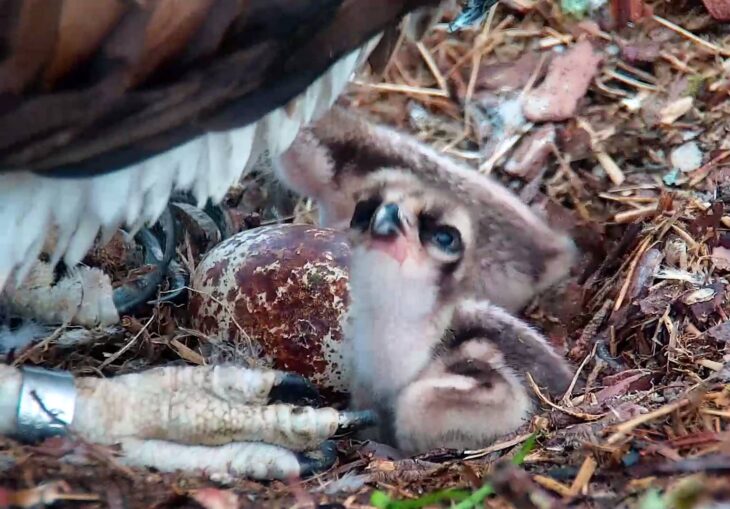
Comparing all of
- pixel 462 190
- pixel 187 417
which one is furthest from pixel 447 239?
pixel 187 417

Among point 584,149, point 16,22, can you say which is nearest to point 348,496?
point 16,22

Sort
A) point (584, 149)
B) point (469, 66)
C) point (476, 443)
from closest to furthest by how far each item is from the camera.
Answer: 1. point (476, 443)
2. point (584, 149)
3. point (469, 66)

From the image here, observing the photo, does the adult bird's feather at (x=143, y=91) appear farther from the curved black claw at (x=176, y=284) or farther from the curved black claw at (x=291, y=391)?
the curved black claw at (x=176, y=284)

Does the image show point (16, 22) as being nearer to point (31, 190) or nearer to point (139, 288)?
point (31, 190)

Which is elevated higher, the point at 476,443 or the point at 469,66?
the point at 469,66

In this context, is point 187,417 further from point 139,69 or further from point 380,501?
point 139,69

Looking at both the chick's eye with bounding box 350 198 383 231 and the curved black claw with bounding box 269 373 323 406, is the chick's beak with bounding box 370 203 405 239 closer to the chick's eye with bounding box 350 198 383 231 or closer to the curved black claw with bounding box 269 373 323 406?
the chick's eye with bounding box 350 198 383 231
